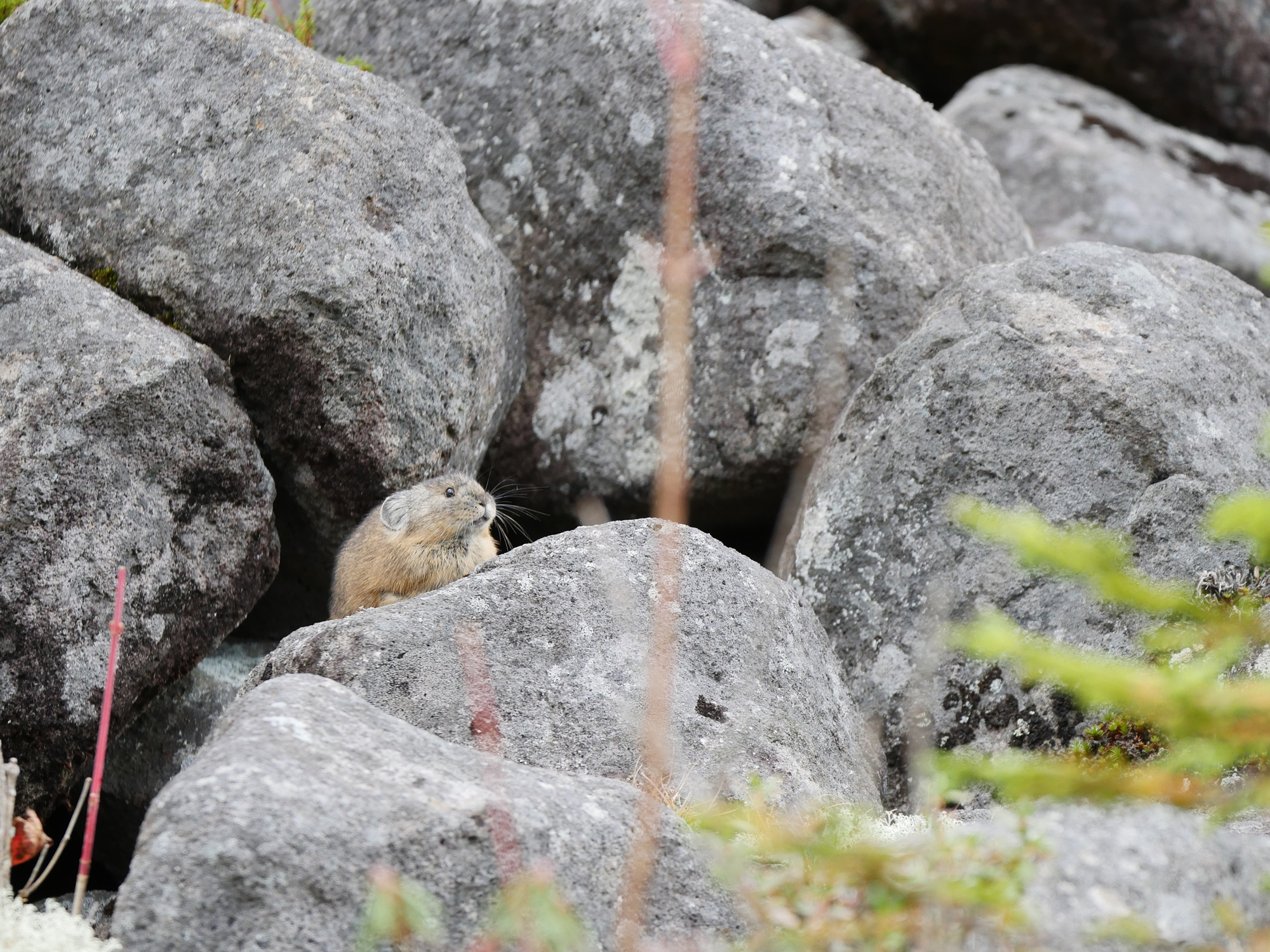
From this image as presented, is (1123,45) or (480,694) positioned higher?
(1123,45)

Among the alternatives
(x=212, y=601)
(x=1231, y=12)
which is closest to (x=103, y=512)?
(x=212, y=601)

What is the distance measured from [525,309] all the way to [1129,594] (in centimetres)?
570

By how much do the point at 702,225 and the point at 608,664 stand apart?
3108 millimetres

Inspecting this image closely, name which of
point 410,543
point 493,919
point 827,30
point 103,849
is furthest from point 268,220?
point 827,30

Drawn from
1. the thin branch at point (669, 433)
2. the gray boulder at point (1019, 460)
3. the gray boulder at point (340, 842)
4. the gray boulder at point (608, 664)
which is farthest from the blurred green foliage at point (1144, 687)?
the gray boulder at point (1019, 460)

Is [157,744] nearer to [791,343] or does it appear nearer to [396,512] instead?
[396,512]

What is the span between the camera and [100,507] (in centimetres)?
574

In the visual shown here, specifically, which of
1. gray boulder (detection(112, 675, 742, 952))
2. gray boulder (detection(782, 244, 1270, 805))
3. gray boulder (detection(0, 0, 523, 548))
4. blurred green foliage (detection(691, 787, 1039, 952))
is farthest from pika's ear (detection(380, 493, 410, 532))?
blurred green foliage (detection(691, 787, 1039, 952))

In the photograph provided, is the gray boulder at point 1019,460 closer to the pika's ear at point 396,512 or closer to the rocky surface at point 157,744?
the pika's ear at point 396,512

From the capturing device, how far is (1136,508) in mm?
6121

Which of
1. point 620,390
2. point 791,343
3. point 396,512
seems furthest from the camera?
point 620,390

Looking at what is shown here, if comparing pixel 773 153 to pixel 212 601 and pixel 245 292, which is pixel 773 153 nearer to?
pixel 245 292

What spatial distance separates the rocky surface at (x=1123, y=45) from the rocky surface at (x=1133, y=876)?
30.9 ft

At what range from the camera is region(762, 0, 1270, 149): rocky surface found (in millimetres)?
11305
